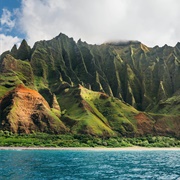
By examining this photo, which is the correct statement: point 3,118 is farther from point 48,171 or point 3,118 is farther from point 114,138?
point 48,171

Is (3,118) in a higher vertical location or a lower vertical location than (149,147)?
higher

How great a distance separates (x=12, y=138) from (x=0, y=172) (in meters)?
119

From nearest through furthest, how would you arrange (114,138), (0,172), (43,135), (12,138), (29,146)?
(0,172) < (29,146) < (12,138) < (43,135) < (114,138)

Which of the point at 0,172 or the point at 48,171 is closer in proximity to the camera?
the point at 0,172

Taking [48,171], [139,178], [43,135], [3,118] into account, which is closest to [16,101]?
[3,118]

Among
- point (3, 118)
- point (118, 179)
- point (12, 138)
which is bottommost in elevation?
point (118, 179)

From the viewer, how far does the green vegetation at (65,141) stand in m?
167

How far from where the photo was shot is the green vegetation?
167 m

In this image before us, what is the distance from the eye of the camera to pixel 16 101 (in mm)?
199875

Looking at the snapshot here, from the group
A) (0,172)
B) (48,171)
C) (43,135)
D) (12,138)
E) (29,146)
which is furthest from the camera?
(43,135)

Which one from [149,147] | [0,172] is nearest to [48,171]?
[0,172]

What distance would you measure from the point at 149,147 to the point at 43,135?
6273 centimetres

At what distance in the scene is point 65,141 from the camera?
177 metres

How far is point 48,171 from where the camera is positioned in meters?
61.6
